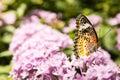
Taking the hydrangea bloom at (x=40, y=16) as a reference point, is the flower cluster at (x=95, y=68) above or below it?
below

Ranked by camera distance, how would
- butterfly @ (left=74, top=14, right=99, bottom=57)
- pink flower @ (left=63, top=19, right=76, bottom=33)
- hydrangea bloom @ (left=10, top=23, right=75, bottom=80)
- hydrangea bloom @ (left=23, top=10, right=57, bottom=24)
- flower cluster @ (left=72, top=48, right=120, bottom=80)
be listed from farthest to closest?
hydrangea bloom @ (left=23, top=10, right=57, bottom=24)
pink flower @ (left=63, top=19, right=76, bottom=33)
butterfly @ (left=74, top=14, right=99, bottom=57)
hydrangea bloom @ (left=10, top=23, right=75, bottom=80)
flower cluster @ (left=72, top=48, right=120, bottom=80)

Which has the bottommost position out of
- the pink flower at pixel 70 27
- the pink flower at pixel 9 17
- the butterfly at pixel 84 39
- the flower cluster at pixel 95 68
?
the flower cluster at pixel 95 68

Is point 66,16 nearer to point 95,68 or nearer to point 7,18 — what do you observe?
point 7,18

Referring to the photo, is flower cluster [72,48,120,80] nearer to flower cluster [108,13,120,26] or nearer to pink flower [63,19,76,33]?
pink flower [63,19,76,33]

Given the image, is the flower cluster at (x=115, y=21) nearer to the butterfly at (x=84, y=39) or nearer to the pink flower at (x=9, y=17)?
the pink flower at (x=9, y=17)

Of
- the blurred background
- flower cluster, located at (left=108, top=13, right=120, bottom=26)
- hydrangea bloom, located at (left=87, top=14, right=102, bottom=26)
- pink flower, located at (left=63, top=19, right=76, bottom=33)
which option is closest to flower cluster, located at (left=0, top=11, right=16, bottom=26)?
the blurred background

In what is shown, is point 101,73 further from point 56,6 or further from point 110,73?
point 56,6

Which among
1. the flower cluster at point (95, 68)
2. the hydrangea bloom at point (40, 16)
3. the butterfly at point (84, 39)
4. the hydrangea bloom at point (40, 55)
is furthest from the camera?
the hydrangea bloom at point (40, 16)

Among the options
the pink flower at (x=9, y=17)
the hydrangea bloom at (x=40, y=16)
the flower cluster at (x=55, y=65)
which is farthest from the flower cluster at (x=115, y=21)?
the flower cluster at (x=55, y=65)
